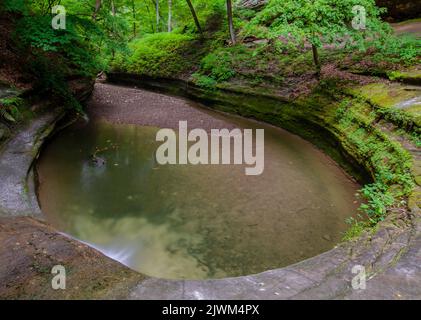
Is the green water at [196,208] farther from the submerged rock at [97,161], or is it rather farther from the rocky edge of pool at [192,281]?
the rocky edge of pool at [192,281]

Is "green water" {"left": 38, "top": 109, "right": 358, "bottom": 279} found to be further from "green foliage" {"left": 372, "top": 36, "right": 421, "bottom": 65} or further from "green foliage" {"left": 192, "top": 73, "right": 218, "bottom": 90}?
"green foliage" {"left": 192, "top": 73, "right": 218, "bottom": 90}

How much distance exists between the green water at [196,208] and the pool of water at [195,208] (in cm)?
2

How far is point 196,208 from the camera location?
267 inches

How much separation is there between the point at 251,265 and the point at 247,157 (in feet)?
14.8

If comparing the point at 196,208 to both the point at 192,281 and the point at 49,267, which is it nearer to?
the point at 192,281

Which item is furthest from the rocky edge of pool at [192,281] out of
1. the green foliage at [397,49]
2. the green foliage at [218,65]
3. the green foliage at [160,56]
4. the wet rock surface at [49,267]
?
the green foliage at [160,56]

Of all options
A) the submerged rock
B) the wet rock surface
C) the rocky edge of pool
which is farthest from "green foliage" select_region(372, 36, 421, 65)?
the wet rock surface

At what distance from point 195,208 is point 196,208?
0.02 metres

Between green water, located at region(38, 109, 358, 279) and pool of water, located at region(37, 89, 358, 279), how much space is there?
2cm

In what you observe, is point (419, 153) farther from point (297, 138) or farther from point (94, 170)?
point (94, 170)

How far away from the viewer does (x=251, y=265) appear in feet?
17.1

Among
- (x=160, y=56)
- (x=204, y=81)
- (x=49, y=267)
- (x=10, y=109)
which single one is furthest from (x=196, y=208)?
(x=160, y=56)

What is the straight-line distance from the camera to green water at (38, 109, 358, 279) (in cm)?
543
